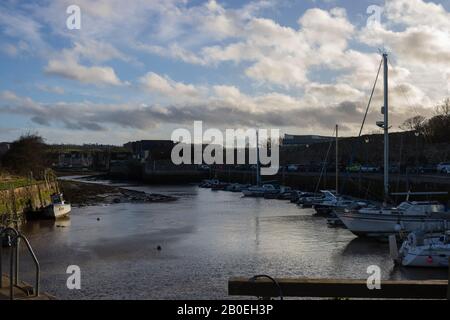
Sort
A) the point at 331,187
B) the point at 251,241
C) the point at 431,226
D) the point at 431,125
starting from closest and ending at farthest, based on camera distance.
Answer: the point at 431,226 < the point at 251,241 < the point at 331,187 < the point at 431,125

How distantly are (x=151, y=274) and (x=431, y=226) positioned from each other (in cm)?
1498

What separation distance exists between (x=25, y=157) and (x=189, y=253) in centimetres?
4062

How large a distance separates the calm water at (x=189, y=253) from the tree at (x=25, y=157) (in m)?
19.1

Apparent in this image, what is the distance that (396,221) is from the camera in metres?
28.1

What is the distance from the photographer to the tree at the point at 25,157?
5974cm

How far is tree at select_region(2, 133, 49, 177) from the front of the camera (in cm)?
5974

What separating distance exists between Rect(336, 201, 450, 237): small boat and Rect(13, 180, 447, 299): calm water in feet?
2.98

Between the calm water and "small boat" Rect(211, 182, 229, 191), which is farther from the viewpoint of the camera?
"small boat" Rect(211, 182, 229, 191)

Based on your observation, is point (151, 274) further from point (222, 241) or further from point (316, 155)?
point (316, 155)

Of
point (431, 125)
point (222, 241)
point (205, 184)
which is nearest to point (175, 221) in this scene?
point (222, 241)

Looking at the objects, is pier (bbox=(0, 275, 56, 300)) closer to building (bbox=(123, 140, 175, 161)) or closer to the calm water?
the calm water

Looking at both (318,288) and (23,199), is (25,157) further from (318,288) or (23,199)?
(318,288)

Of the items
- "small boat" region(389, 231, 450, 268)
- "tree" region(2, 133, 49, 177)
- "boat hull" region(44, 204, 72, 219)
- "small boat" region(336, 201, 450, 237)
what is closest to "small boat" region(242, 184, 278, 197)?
"tree" region(2, 133, 49, 177)
